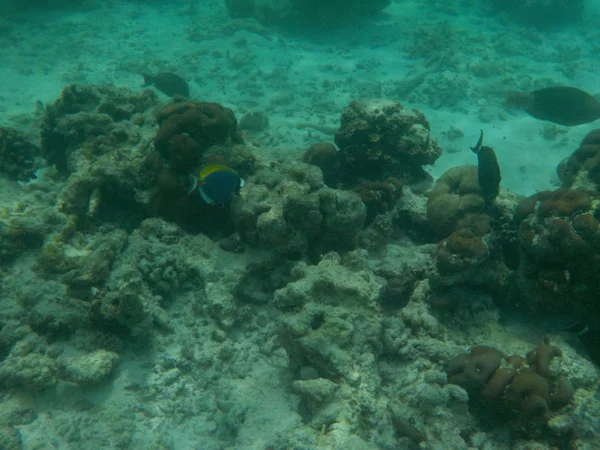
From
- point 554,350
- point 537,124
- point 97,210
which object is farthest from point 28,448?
point 537,124

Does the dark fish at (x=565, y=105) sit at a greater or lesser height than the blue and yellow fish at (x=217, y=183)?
lesser

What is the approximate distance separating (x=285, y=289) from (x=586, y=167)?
4862 mm

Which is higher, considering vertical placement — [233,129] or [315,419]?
[233,129]

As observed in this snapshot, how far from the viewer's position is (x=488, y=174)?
4.99 meters

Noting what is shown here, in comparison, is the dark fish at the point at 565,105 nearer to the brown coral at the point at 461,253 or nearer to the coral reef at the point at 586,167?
the coral reef at the point at 586,167

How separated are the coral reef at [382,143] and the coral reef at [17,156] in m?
5.71

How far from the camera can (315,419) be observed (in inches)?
127

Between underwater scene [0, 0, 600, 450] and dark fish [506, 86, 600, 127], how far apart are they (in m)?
0.04

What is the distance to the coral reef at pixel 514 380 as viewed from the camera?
3.21 meters

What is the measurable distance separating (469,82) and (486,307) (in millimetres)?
12693

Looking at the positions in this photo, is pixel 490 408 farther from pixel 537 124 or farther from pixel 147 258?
pixel 537 124

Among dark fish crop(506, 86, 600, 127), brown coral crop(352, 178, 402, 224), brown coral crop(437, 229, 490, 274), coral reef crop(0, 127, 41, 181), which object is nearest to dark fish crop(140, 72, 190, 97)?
coral reef crop(0, 127, 41, 181)

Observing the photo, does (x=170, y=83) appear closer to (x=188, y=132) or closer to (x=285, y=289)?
(x=188, y=132)

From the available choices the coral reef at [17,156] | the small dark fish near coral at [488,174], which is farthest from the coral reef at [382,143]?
the coral reef at [17,156]
